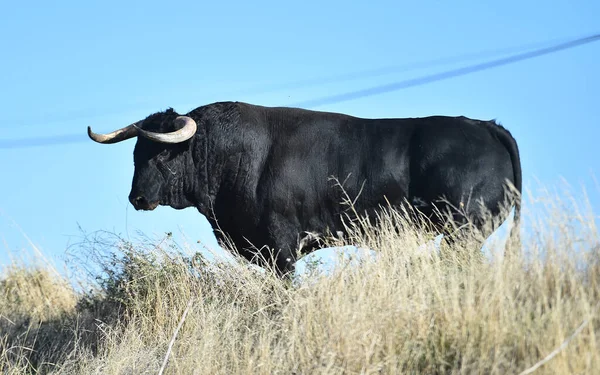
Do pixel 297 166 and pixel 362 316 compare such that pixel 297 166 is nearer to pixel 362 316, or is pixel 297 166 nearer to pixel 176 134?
pixel 176 134

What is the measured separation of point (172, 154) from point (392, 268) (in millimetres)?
4540

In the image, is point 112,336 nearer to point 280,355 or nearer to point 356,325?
point 280,355

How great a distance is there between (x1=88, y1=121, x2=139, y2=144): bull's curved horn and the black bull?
1.18ft

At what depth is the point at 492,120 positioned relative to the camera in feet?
36.4

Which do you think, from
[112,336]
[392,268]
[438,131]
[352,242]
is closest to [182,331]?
[112,336]

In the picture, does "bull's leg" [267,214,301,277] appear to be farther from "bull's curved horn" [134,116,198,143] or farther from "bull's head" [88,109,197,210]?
"bull's curved horn" [134,116,198,143]

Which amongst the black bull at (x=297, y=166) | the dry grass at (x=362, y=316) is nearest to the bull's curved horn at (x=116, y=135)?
the black bull at (x=297, y=166)

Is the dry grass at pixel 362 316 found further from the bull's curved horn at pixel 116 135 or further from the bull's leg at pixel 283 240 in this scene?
the bull's curved horn at pixel 116 135

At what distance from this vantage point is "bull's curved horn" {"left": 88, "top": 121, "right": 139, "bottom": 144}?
12867mm

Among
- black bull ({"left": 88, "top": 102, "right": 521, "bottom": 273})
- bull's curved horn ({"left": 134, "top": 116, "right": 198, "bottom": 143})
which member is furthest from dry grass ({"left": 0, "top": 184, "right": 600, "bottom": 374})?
bull's curved horn ({"left": 134, "top": 116, "right": 198, "bottom": 143})

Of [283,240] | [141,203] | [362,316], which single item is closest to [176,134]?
[141,203]

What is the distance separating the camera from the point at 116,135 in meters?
12.9

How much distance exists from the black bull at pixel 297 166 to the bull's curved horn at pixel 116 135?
360mm

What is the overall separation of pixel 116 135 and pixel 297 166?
9.07ft
